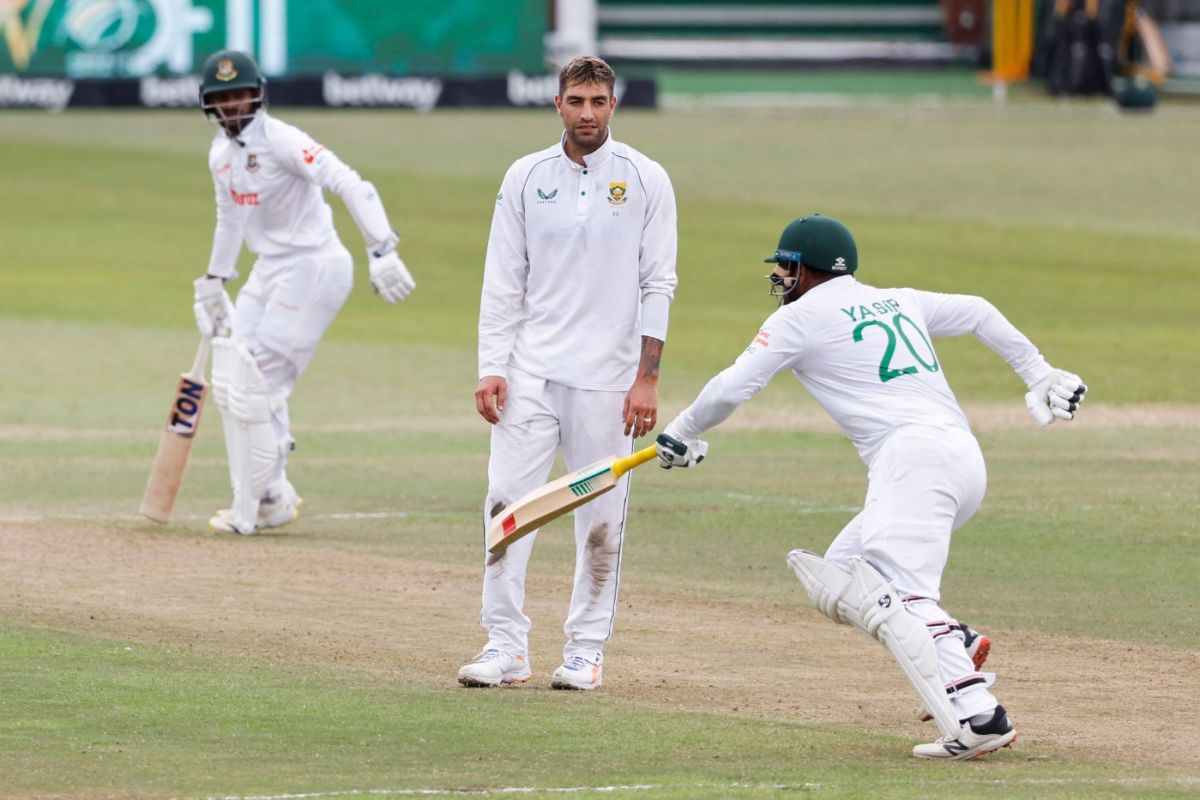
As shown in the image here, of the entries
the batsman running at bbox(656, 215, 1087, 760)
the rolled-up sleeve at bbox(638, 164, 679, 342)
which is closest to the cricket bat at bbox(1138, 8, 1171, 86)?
the rolled-up sleeve at bbox(638, 164, 679, 342)

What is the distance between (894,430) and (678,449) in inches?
29.5

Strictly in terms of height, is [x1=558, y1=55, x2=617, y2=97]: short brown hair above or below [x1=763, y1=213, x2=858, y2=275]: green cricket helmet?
above

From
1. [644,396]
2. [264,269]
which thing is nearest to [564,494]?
[644,396]

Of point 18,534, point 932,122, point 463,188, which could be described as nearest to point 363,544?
point 18,534

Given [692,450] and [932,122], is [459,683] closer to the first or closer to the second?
[692,450]

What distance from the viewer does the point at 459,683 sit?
8.48 metres

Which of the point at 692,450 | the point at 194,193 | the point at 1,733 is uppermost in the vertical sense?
the point at 692,450

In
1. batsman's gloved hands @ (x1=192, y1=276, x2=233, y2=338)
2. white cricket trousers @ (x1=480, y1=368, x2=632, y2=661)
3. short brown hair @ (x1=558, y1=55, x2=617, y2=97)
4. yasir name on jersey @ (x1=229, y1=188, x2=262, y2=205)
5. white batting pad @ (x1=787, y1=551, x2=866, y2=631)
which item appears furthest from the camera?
batsman's gloved hands @ (x1=192, y1=276, x2=233, y2=338)

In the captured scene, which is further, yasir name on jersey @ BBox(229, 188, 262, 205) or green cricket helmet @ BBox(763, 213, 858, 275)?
yasir name on jersey @ BBox(229, 188, 262, 205)

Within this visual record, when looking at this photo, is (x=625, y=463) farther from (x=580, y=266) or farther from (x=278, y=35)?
(x=278, y=35)

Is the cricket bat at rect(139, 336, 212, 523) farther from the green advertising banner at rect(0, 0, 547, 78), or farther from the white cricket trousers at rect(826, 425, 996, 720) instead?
the green advertising banner at rect(0, 0, 547, 78)

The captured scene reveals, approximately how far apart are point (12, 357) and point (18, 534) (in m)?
9.46

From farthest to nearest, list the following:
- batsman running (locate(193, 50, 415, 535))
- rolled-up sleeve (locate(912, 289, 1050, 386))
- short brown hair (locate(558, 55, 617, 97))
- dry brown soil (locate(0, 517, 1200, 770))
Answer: batsman running (locate(193, 50, 415, 535)) → short brown hair (locate(558, 55, 617, 97)) → dry brown soil (locate(0, 517, 1200, 770)) → rolled-up sleeve (locate(912, 289, 1050, 386))

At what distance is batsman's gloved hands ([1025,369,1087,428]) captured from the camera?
25.8ft
